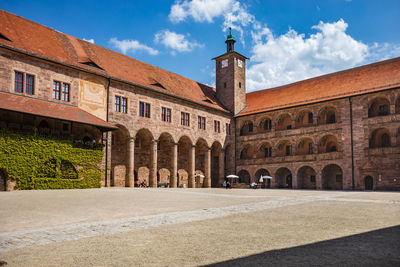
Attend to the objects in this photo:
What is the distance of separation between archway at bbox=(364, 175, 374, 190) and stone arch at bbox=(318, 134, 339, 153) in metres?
4.82

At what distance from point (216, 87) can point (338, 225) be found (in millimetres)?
40390

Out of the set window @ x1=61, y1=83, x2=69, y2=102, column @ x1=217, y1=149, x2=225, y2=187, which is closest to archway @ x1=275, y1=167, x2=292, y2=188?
column @ x1=217, y1=149, x2=225, y2=187

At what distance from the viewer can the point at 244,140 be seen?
144 ft

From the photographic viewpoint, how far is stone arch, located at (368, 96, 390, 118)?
114 ft

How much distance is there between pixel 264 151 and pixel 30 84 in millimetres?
28140

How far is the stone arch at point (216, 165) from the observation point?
4319 cm

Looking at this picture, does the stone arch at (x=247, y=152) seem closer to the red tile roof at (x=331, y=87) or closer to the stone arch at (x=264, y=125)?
the stone arch at (x=264, y=125)

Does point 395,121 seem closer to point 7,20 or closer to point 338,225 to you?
point 338,225

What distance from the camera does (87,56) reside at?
3112cm

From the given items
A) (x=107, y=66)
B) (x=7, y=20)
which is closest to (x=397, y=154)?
(x=107, y=66)

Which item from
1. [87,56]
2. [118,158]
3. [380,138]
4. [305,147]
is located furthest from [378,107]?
[87,56]

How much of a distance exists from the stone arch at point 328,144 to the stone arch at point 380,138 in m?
3.72

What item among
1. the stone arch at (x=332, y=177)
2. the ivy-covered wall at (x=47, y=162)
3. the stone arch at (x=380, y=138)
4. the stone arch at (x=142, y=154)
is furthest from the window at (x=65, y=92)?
the stone arch at (x=380, y=138)

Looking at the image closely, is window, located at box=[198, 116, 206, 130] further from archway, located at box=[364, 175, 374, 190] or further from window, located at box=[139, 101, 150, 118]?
archway, located at box=[364, 175, 374, 190]
